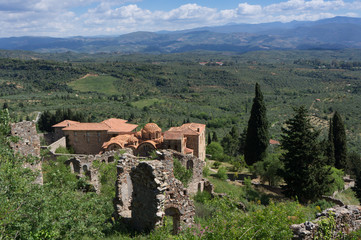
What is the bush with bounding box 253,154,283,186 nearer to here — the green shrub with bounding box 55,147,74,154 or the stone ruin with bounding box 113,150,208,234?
the stone ruin with bounding box 113,150,208,234

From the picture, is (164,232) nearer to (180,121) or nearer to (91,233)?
(91,233)

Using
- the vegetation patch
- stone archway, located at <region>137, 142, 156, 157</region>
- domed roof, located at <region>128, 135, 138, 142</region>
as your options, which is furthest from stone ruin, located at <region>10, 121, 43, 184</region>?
the vegetation patch

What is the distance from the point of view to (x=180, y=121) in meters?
80.4

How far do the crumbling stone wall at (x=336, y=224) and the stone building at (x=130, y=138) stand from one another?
2227 centimetres

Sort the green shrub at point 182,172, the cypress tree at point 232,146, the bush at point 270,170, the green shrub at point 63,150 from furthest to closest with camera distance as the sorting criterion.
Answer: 1. the cypress tree at point 232,146
2. the green shrub at point 63,150
3. the bush at point 270,170
4. the green shrub at point 182,172

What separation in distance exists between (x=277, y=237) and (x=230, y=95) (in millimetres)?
135536

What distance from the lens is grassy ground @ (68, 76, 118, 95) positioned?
128 meters

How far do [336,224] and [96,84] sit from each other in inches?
5462

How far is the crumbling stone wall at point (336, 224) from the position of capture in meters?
7.62

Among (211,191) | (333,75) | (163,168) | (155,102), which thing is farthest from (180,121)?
(333,75)

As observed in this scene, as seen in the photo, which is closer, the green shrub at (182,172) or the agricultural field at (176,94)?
the green shrub at (182,172)

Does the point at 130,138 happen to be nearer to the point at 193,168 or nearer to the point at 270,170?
the point at 193,168

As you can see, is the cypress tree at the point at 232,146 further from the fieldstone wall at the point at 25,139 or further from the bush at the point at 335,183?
the fieldstone wall at the point at 25,139

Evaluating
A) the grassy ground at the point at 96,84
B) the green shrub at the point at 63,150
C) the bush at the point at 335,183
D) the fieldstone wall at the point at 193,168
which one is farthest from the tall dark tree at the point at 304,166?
the grassy ground at the point at 96,84
